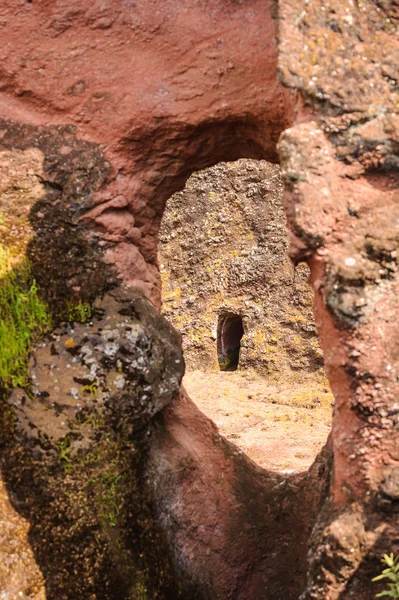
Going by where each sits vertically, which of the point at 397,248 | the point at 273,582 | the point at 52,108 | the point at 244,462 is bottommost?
the point at 273,582

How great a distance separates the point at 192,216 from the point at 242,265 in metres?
0.67

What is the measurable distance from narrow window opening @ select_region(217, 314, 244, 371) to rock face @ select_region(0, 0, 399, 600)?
339cm

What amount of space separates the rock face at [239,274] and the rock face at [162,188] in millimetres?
3048

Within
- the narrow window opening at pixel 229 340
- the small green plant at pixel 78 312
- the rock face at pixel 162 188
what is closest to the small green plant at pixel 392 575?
the rock face at pixel 162 188

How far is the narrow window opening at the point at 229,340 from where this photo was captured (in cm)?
666

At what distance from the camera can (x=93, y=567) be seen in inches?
109

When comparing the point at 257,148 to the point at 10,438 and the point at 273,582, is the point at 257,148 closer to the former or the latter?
the point at 10,438

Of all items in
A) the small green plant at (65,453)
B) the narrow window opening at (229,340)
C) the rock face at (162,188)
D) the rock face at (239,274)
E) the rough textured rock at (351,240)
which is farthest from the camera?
the narrow window opening at (229,340)

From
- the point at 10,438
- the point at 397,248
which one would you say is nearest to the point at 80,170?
the point at 10,438

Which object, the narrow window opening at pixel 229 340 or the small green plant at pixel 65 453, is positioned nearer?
the small green plant at pixel 65 453

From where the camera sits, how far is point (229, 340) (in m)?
6.93

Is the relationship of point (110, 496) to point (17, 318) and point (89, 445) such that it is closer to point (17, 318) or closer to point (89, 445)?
point (89, 445)

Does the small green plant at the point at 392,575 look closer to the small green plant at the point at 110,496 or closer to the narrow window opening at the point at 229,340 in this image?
the small green plant at the point at 110,496

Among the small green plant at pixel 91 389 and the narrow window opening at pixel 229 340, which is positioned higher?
the small green plant at pixel 91 389
